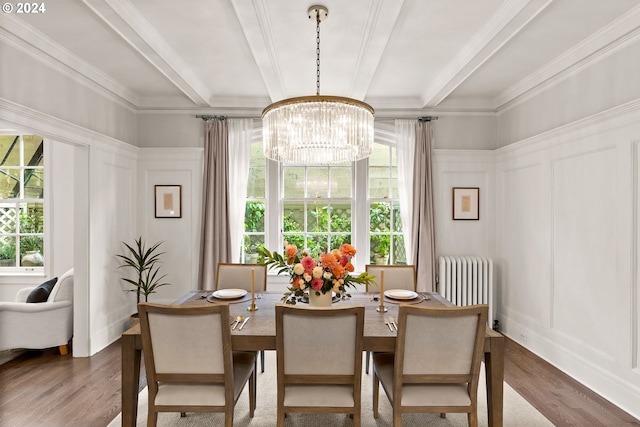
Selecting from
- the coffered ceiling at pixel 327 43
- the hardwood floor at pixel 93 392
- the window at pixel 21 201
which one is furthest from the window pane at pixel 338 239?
the window at pixel 21 201

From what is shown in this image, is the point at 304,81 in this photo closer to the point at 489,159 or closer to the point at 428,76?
the point at 428,76

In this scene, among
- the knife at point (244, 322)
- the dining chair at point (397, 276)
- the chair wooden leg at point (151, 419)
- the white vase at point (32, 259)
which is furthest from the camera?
the white vase at point (32, 259)

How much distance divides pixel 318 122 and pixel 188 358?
1616 millimetres

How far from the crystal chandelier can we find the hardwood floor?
222cm

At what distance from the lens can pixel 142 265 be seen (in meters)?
4.29

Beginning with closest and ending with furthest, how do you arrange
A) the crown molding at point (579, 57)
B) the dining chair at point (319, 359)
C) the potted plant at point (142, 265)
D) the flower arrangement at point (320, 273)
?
the dining chair at point (319, 359), the flower arrangement at point (320, 273), the crown molding at point (579, 57), the potted plant at point (142, 265)

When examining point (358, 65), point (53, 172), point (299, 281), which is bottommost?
point (299, 281)

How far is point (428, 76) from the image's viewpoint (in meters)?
3.96

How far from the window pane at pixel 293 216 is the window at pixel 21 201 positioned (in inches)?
121

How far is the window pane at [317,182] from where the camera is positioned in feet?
16.3

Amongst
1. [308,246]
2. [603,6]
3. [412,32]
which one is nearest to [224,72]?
[412,32]

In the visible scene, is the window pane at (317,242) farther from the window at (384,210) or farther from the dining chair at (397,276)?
the dining chair at (397,276)

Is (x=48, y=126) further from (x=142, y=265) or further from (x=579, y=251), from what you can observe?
(x=579, y=251)

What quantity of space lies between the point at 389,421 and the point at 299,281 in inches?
44.0
